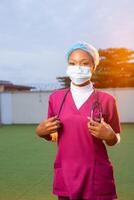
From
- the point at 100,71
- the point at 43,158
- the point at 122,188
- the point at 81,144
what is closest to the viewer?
the point at 81,144

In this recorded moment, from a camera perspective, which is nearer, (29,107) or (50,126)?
(50,126)

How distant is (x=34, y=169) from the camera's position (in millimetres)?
7785

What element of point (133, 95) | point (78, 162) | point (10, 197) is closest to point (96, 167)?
point (78, 162)

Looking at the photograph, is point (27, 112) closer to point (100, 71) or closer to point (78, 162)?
point (100, 71)

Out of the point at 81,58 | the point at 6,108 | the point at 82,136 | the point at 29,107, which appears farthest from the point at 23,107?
the point at 82,136

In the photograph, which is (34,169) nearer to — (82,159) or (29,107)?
(82,159)

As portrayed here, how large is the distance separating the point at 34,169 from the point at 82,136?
5475mm

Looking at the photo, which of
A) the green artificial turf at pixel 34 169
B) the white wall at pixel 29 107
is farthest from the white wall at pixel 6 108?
the green artificial turf at pixel 34 169

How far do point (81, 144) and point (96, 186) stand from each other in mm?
229

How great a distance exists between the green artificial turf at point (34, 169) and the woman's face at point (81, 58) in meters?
3.22

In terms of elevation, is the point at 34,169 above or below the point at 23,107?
below

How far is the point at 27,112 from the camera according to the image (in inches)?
863

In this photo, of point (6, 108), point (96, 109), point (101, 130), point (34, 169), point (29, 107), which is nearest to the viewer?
point (101, 130)

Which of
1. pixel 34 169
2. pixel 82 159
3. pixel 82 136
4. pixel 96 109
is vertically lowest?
pixel 34 169
